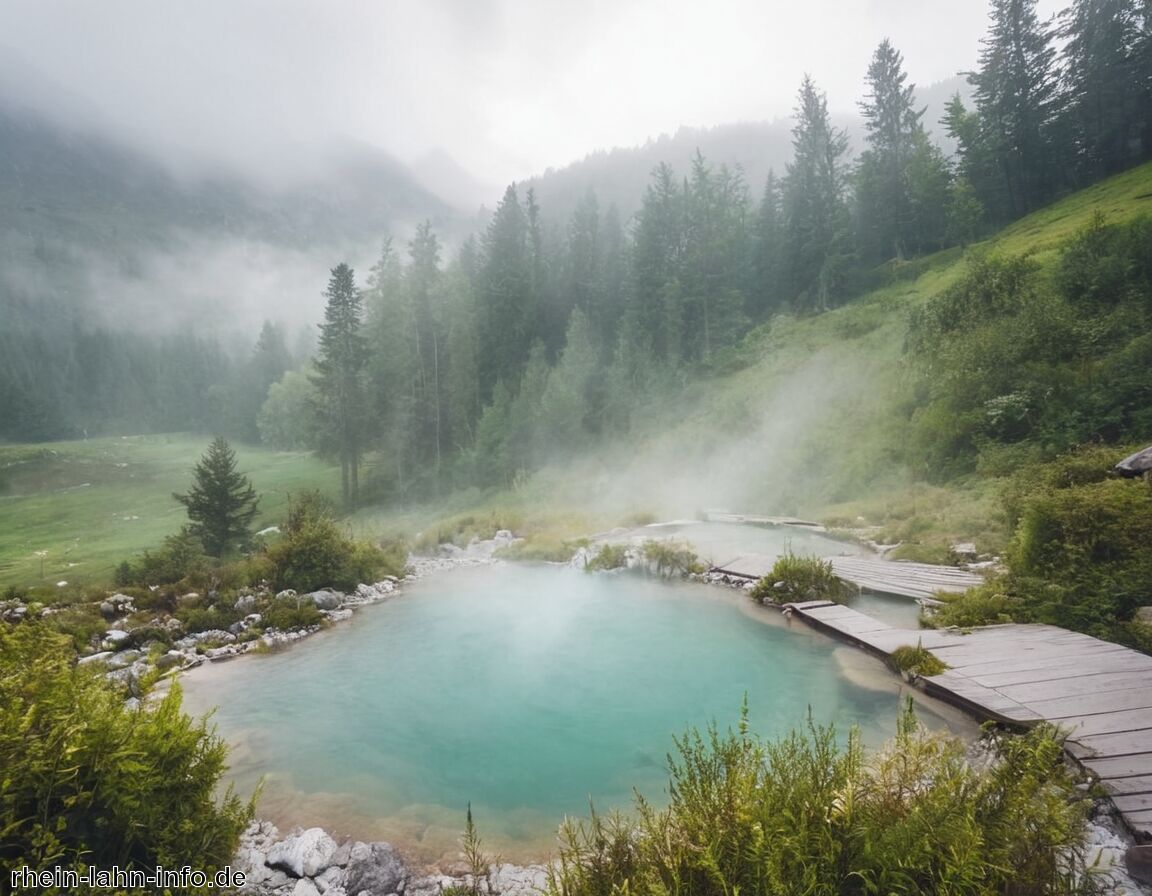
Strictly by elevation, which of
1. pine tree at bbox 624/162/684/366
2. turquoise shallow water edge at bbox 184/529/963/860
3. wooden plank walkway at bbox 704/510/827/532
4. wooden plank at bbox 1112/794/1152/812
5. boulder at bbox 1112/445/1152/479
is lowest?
turquoise shallow water edge at bbox 184/529/963/860

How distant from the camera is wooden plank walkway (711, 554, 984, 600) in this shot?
408 inches

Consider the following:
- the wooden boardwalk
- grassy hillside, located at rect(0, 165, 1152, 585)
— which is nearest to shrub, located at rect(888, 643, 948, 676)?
the wooden boardwalk

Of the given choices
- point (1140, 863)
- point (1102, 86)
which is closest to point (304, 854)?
point (1140, 863)

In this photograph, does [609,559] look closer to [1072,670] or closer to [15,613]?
[1072,670]

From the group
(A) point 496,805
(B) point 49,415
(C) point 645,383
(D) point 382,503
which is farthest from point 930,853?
(B) point 49,415

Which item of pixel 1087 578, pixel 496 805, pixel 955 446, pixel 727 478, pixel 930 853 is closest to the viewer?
pixel 930 853

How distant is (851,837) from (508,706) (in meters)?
6.53

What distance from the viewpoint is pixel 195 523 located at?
21656 mm

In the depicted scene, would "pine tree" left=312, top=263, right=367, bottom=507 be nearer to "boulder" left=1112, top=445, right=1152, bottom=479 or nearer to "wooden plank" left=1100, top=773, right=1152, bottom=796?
"boulder" left=1112, top=445, right=1152, bottom=479

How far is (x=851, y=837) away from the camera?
122 inches

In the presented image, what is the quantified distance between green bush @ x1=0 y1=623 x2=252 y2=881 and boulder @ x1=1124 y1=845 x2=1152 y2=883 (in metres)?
7.02

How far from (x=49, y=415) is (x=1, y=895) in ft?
370

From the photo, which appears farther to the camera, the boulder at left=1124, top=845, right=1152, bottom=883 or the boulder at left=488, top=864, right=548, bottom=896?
the boulder at left=488, top=864, right=548, bottom=896

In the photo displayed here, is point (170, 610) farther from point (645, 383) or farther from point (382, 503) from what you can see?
point (645, 383)
